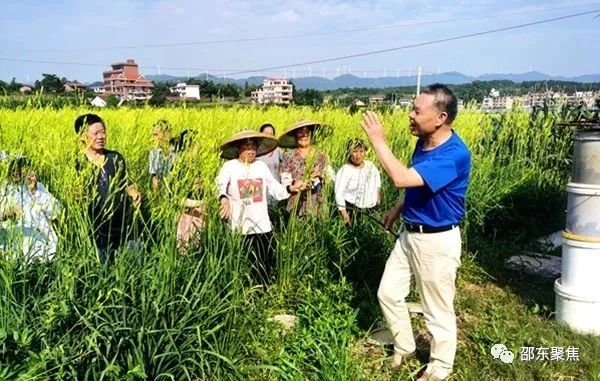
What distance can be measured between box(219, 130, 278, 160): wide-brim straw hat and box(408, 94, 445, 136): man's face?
1368 mm

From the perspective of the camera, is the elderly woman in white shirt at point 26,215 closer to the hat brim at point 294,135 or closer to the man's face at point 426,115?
the man's face at point 426,115

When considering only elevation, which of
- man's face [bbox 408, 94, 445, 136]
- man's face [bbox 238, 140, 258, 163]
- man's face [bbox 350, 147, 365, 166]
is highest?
man's face [bbox 408, 94, 445, 136]

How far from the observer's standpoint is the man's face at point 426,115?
2.57 metres

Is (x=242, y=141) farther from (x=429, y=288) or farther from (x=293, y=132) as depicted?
(x=429, y=288)

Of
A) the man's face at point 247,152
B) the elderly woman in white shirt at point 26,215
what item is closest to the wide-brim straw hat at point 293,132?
the man's face at point 247,152

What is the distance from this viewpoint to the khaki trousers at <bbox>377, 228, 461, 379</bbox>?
8.77 feet

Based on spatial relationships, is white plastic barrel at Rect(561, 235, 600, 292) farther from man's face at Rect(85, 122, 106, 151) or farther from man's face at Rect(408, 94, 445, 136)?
man's face at Rect(85, 122, 106, 151)

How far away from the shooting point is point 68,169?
7.34ft

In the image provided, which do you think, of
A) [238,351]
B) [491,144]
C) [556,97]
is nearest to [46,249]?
[238,351]

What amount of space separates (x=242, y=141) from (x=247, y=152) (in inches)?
3.2

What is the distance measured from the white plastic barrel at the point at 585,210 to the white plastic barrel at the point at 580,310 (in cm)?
36

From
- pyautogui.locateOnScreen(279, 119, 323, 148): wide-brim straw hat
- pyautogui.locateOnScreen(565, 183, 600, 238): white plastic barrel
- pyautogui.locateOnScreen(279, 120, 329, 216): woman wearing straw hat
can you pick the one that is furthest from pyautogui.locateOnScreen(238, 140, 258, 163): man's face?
pyautogui.locateOnScreen(565, 183, 600, 238): white plastic barrel

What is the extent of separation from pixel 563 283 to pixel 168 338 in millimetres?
2479

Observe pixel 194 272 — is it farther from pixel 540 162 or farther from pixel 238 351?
pixel 540 162
